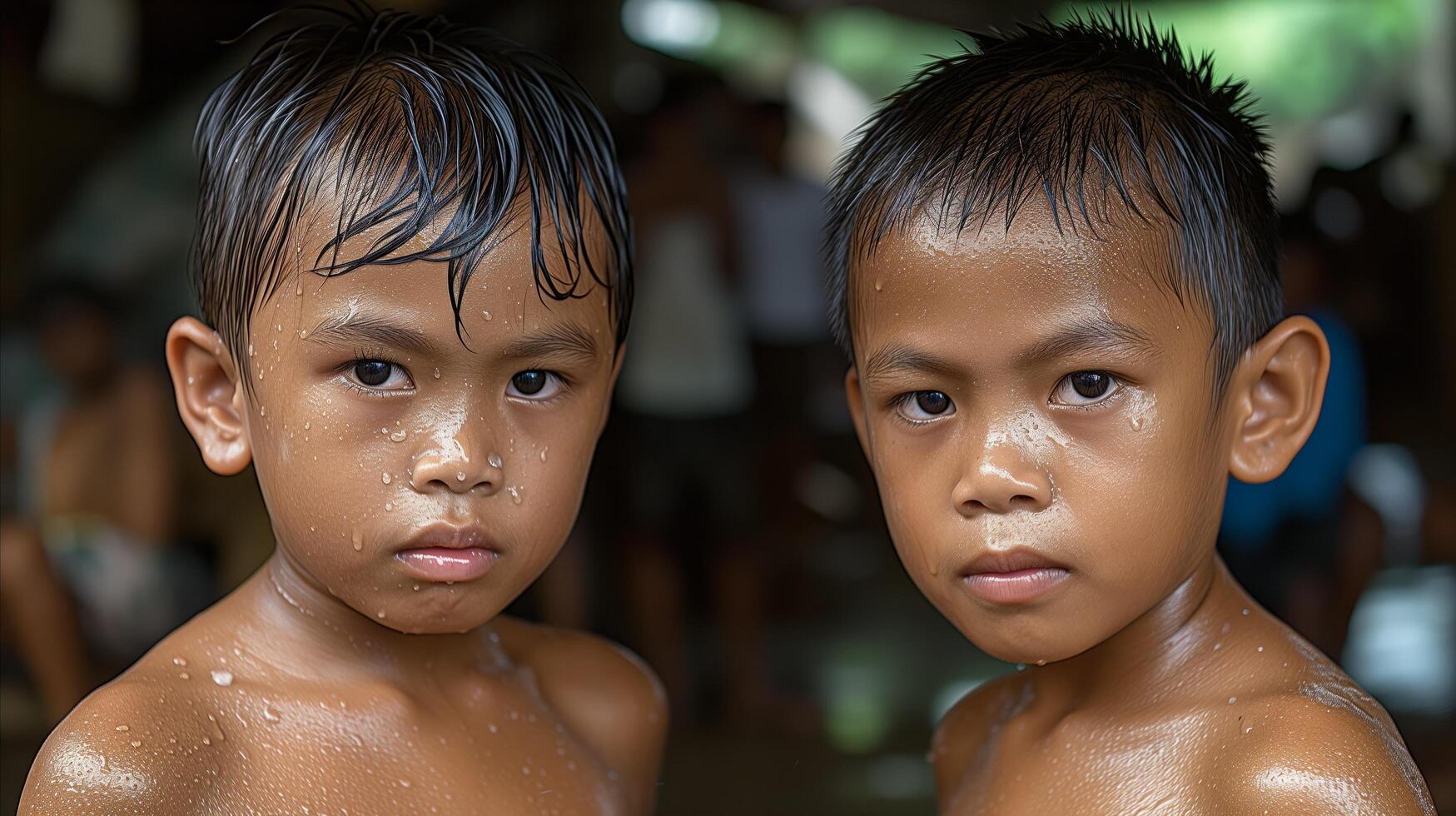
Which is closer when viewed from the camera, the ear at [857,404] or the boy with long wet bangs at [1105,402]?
the boy with long wet bangs at [1105,402]

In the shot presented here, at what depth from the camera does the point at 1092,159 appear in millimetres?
1365

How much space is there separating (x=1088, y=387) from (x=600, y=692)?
756mm

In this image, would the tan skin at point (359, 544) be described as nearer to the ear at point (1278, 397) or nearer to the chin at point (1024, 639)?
the chin at point (1024, 639)

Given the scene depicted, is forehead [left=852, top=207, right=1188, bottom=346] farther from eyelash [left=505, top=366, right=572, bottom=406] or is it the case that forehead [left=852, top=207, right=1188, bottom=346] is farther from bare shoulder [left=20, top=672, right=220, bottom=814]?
bare shoulder [left=20, top=672, right=220, bottom=814]

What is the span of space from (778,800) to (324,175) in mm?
2265

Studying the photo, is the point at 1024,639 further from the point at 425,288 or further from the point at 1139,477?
the point at 425,288

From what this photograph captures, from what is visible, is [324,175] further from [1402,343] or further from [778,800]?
[1402,343]

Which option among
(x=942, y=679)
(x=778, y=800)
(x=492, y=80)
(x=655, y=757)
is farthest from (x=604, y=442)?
(x=492, y=80)

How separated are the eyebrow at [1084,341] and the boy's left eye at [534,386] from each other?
475mm

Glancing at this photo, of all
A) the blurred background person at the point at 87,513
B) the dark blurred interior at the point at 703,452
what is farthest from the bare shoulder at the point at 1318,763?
the blurred background person at the point at 87,513

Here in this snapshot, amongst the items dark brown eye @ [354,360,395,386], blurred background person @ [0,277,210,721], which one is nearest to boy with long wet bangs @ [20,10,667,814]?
dark brown eye @ [354,360,395,386]

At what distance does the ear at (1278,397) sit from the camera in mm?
1463

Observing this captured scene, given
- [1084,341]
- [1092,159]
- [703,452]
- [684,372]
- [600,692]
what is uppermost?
[1092,159]

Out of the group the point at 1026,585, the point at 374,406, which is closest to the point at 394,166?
the point at 374,406
